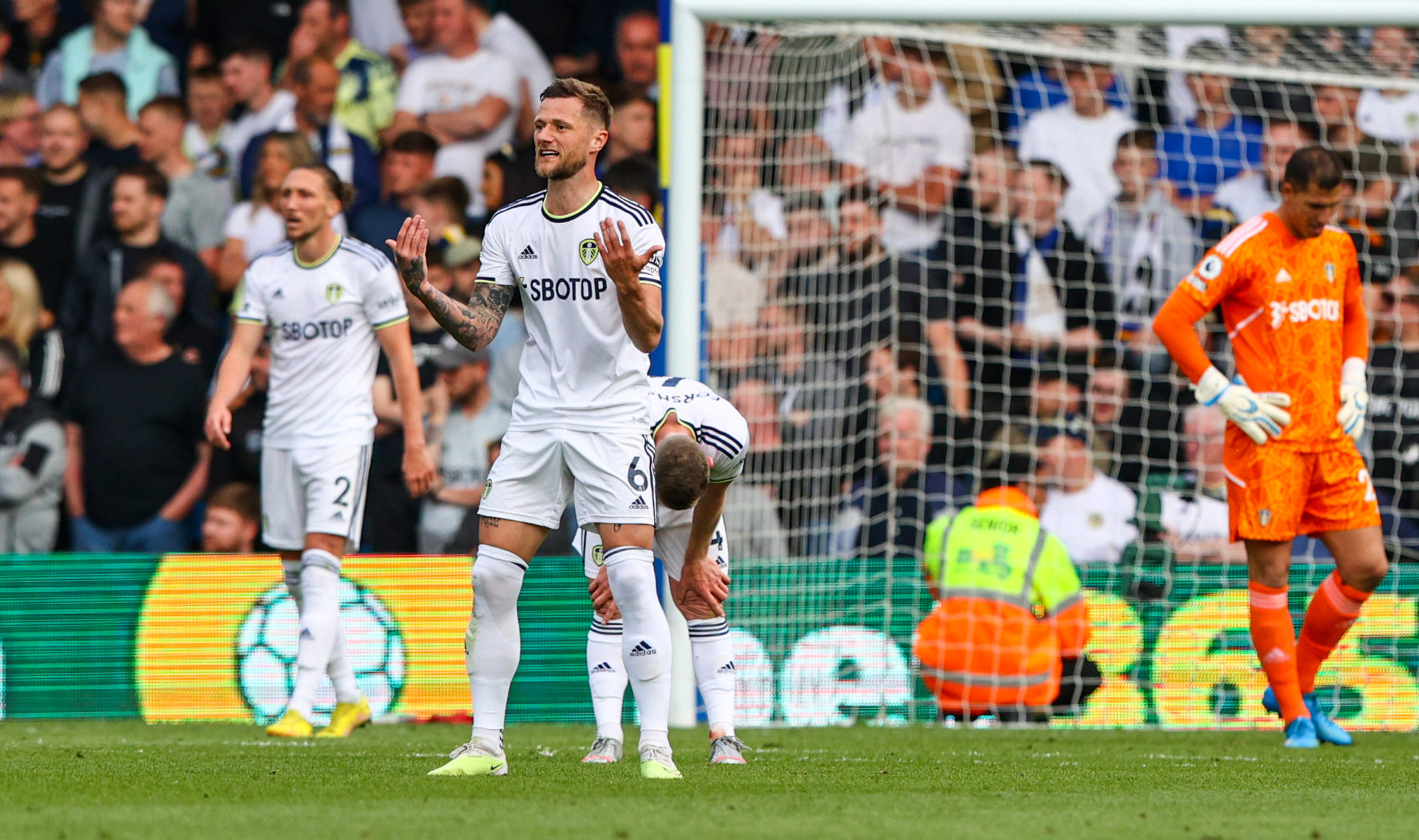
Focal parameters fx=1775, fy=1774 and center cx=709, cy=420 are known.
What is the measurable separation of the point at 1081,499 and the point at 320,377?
455 cm

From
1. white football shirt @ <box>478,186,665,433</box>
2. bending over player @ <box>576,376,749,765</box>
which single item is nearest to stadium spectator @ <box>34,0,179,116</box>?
bending over player @ <box>576,376,749,765</box>

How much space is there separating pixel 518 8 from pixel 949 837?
8.46 meters

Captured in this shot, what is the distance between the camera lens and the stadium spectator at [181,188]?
10891 millimetres

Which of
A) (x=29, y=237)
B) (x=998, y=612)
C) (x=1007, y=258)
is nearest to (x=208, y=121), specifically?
(x=29, y=237)

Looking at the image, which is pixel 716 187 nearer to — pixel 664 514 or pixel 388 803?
pixel 664 514

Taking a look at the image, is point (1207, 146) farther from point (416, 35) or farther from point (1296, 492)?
point (416, 35)

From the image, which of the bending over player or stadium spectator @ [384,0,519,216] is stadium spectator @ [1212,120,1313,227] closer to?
stadium spectator @ [384,0,519,216]

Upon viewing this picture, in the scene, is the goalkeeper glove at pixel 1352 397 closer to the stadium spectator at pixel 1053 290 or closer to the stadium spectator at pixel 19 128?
the stadium spectator at pixel 1053 290

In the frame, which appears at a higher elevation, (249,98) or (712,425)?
(249,98)

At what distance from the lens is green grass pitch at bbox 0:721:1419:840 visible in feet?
13.4

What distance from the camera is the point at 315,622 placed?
7.40 metres

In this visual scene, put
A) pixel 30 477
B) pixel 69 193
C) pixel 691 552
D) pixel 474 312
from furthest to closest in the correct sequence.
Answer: pixel 69 193 < pixel 30 477 < pixel 691 552 < pixel 474 312

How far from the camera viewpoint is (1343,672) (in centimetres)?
895

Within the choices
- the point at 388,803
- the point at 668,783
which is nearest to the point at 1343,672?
the point at 668,783
